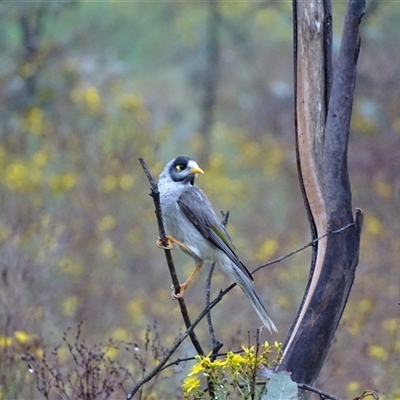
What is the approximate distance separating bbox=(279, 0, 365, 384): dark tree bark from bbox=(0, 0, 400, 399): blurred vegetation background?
3.53 feet

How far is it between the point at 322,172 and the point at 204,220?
131 cm

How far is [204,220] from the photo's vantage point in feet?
18.3

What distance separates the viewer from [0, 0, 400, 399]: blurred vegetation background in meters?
7.60

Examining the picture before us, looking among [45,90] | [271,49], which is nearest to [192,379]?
[45,90]

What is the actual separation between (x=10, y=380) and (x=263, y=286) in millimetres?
4784

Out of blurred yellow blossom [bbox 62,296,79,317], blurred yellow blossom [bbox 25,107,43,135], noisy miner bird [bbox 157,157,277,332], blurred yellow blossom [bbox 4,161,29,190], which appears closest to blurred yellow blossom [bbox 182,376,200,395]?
noisy miner bird [bbox 157,157,277,332]

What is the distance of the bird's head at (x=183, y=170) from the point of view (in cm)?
585

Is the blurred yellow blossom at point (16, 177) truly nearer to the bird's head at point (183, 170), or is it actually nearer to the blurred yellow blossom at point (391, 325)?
the blurred yellow blossom at point (391, 325)

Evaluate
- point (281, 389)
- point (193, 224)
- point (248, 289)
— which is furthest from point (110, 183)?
point (281, 389)

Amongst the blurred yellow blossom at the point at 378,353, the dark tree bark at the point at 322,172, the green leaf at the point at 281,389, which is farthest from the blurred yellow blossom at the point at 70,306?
the green leaf at the point at 281,389

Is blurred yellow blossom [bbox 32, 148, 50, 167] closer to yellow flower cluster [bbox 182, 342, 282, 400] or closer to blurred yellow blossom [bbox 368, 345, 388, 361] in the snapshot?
blurred yellow blossom [bbox 368, 345, 388, 361]

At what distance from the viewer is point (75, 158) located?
1180 cm

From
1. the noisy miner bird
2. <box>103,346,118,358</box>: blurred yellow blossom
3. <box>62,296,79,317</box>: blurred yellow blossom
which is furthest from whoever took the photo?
<box>62,296,79,317</box>: blurred yellow blossom

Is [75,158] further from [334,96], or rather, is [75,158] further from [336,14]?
[334,96]
